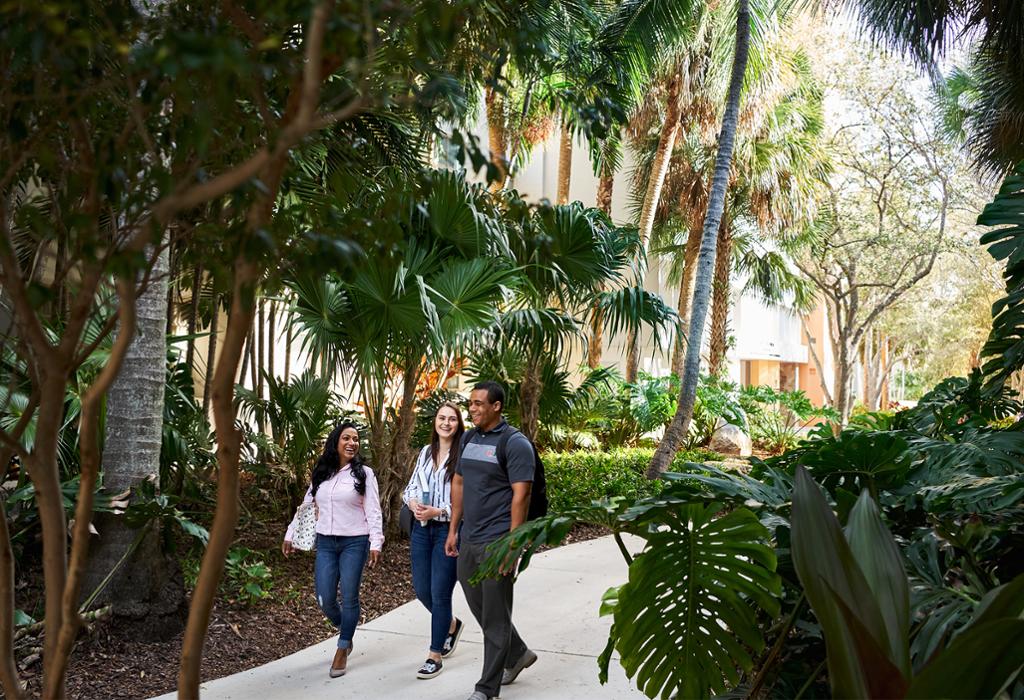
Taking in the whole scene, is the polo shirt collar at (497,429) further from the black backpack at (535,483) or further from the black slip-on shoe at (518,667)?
the black slip-on shoe at (518,667)

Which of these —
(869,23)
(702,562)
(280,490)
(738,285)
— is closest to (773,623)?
(702,562)

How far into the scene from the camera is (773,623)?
4406 mm

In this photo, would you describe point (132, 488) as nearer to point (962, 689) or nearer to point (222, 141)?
point (222, 141)

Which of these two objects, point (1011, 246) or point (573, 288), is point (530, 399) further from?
point (1011, 246)

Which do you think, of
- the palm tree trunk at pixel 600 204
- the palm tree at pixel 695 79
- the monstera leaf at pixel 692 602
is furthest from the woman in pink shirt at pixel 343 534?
the palm tree trunk at pixel 600 204

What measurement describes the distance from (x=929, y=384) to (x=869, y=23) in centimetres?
3692

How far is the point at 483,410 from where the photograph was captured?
19.2ft

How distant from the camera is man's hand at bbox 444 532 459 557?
6078 millimetres

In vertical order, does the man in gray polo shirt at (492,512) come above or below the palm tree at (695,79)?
below

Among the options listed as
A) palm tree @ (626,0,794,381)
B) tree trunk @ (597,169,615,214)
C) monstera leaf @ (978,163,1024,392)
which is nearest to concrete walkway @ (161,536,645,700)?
monstera leaf @ (978,163,1024,392)

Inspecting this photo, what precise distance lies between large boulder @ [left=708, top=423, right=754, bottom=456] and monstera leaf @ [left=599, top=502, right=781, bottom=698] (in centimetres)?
1551

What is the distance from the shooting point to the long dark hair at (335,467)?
6461mm

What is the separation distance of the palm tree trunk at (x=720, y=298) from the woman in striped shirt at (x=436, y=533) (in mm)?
16231

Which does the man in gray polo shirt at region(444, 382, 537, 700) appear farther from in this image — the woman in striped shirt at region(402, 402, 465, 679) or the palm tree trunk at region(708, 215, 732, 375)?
the palm tree trunk at region(708, 215, 732, 375)
